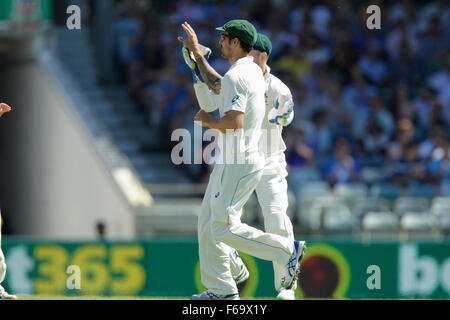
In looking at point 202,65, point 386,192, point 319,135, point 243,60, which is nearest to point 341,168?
point 386,192

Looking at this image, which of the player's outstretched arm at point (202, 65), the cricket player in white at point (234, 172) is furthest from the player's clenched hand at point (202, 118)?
the player's outstretched arm at point (202, 65)

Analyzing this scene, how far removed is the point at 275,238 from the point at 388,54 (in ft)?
30.7

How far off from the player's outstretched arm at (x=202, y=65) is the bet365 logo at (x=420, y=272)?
5605 millimetres

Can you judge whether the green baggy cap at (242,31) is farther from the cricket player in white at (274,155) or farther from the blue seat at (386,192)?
the blue seat at (386,192)

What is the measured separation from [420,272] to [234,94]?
6.18 metres

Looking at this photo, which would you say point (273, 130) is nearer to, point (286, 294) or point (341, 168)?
point (286, 294)

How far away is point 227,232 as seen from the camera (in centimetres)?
761

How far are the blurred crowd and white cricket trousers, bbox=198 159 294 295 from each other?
6.85 m

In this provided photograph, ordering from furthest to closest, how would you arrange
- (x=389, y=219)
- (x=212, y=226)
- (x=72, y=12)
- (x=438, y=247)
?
(x=72, y=12) → (x=389, y=219) → (x=438, y=247) → (x=212, y=226)

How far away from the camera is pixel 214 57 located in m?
16.4

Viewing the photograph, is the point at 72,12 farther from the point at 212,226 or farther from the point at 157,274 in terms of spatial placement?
the point at 212,226

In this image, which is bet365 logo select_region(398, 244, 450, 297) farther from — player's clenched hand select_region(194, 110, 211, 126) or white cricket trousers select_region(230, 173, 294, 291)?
player's clenched hand select_region(194, 110, 211, 126)

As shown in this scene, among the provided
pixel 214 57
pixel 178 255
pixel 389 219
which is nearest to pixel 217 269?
pixel 178 255

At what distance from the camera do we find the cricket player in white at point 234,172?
7492 millimetres
